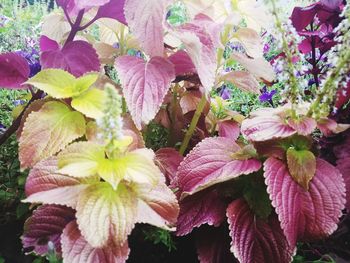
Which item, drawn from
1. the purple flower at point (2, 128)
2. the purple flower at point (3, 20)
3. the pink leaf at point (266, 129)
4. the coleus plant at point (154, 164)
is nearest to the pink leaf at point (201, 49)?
the coleus plant at point (154, 164)

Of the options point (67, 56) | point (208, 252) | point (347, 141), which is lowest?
point (208, 252)

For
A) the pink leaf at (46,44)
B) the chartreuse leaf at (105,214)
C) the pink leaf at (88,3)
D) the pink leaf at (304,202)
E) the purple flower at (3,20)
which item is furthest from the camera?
the purple flower at (3,20)

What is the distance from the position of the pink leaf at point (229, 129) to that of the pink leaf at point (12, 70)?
1.48 feet

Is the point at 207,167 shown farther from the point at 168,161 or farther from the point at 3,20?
the point at 3,20

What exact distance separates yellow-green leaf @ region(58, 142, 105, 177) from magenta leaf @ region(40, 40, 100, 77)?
260 mm

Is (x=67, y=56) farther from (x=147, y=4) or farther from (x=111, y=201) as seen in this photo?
(x=111, y=201)

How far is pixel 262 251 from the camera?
77cm

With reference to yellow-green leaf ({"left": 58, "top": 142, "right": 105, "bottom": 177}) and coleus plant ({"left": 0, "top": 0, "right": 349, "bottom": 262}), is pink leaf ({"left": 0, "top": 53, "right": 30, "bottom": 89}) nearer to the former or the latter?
coleus plant ({"left": 0, "top": 0, "right": 349, "bottom": 262})

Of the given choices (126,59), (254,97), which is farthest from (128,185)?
(254,97)

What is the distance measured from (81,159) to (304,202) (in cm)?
38

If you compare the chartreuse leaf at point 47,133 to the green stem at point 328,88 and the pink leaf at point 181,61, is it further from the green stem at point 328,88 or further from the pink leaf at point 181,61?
the green stem at point 328,88

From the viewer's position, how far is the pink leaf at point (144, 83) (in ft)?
2.54

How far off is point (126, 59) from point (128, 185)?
0.31 meters

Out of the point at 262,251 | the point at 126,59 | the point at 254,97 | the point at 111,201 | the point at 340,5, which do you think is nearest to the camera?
the point at 111,201
